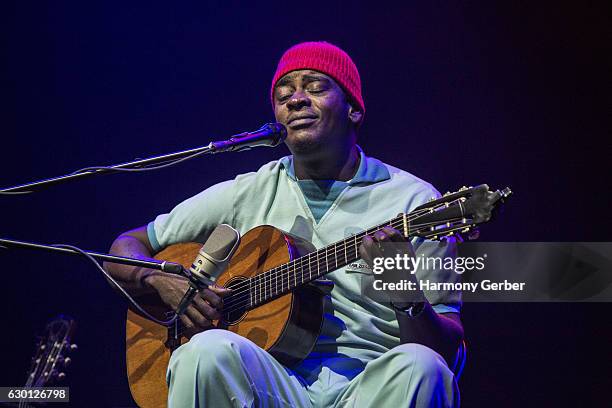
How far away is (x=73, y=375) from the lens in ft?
13.6

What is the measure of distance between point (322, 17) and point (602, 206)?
1.75 metres

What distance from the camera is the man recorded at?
7.52ft

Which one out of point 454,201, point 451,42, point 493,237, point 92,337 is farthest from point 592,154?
point 92,337

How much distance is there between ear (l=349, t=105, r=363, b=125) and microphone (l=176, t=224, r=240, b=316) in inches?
42.6

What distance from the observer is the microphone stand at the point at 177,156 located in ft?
8.73

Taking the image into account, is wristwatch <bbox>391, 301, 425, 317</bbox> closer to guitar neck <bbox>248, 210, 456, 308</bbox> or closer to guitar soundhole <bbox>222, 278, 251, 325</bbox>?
guitar neck <bbox>248, 210, 456, 308</bbox>

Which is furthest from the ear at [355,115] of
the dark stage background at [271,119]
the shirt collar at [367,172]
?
the dark stage background at [271,119]

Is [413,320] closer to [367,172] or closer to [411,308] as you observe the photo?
[411,308]

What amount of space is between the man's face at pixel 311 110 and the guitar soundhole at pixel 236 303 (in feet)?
2.14

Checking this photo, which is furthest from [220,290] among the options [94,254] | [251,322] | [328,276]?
[94,254]

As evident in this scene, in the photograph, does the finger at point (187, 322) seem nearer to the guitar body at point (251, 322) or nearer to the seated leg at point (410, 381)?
the guitar body at point (251, 322)

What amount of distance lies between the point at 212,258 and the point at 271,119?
1.83m

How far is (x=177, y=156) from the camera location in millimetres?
2682

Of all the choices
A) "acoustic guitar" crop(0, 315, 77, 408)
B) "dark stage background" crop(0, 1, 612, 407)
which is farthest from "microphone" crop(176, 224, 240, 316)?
"dark stage background" crop(0, 1, 612, 407)
